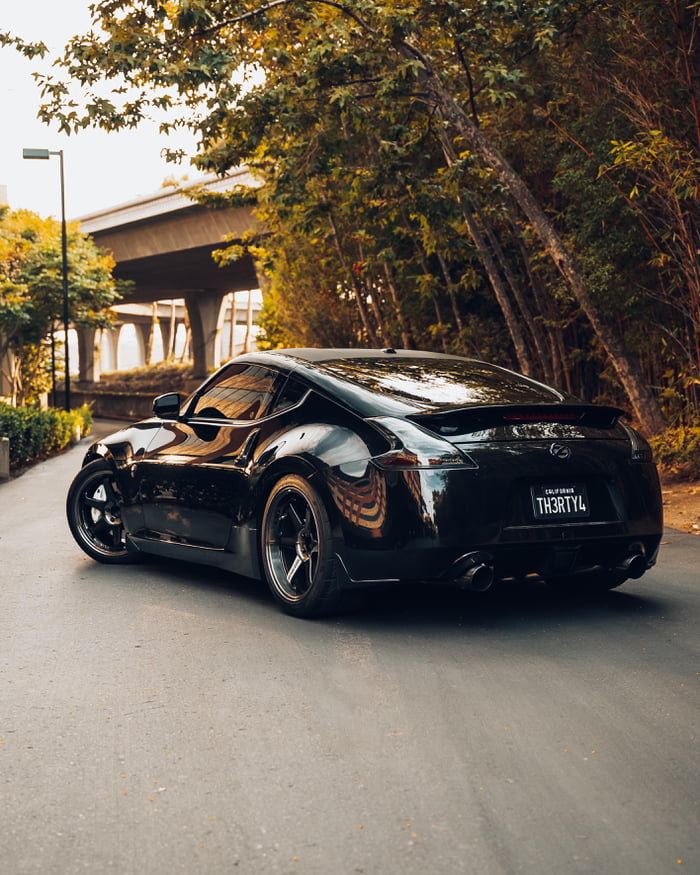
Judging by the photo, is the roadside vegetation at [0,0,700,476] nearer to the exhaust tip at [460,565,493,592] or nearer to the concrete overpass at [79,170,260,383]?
the exhaust tip at [460,565,493,592]

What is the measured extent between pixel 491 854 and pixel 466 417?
9.59 feet

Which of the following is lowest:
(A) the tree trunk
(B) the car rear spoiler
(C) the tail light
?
(C) the tail light

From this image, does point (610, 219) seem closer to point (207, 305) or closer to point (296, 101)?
point (296, 101)

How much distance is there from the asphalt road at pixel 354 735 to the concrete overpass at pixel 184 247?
27.0 m

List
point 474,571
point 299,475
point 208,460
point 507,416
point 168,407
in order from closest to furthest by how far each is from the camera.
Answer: point 474,571 < point 507,416 < point 299,475 < point 208,460 < point 168,407

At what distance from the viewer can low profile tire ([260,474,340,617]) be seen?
18.9 feet

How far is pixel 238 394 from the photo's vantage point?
7.07 m

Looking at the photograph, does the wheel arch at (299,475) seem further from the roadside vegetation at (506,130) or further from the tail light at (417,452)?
the roadside vegetation at (506,130)

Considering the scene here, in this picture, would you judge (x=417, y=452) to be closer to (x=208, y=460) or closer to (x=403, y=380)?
(x=403, y=380)

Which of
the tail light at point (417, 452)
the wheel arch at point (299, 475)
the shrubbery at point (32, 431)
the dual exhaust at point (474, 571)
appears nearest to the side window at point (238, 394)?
the wheel arch at point (299, 475)

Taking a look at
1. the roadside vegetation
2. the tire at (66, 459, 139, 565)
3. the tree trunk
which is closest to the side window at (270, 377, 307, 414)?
the tire at (66, 459, 139, 565)

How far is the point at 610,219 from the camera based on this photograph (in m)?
13.7

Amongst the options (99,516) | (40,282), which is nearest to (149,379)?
(40,282)

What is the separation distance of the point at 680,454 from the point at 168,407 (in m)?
7.76
